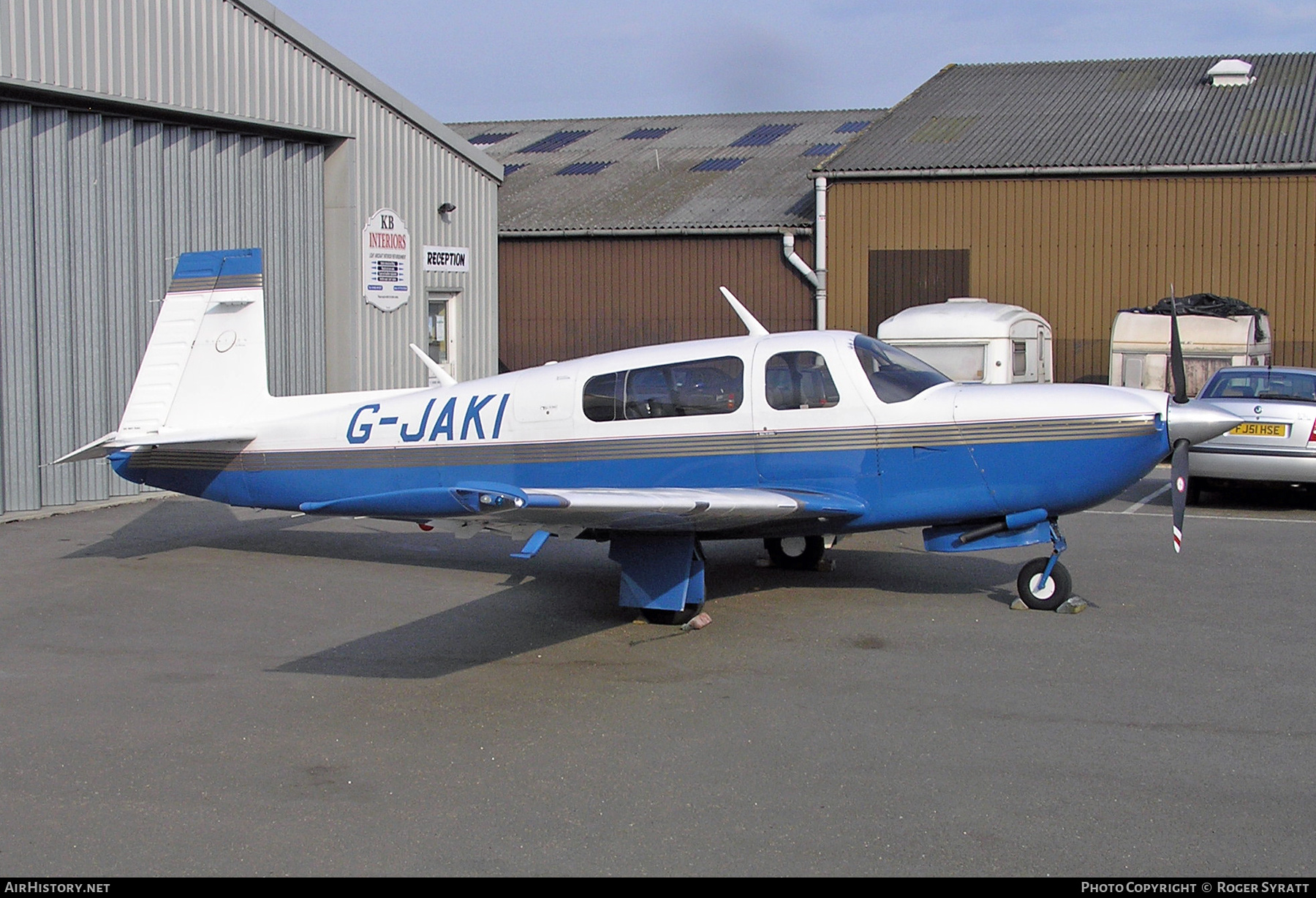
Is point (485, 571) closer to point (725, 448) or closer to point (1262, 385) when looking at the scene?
point (725, 448)

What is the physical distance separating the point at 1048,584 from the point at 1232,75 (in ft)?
60.1

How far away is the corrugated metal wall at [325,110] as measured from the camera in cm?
1212

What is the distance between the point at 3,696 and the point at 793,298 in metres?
17.1

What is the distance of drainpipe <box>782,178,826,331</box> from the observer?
2152 cm

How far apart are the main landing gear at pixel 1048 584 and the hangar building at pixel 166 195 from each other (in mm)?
9645

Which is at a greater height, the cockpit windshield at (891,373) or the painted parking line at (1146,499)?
the cockpit windshield at (891,373)

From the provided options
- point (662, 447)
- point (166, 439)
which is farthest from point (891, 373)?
point (166, 439)

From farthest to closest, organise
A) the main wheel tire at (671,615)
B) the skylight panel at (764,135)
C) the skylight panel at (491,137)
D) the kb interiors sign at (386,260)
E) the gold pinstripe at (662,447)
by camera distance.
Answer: the skylight panel at (491,137), the skylight panel at (764,135), the kb interiors sign at (386,260), the main wheel tire at (671,615), the gold pinstripe at (662,447)

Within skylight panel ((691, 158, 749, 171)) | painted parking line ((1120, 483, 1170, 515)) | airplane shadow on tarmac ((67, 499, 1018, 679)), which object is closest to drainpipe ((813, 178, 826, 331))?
skylight panel ((691, 158, 749, 171))

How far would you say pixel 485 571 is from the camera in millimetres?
10211

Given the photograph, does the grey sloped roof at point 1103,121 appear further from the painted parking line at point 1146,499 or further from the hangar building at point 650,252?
the painted parking line at point 1146,499

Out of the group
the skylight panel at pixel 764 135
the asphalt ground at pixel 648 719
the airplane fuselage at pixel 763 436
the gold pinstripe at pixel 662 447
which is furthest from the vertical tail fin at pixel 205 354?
the skylight panel at pixel 764 135

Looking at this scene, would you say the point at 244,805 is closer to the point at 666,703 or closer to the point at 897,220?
the point at 666,703

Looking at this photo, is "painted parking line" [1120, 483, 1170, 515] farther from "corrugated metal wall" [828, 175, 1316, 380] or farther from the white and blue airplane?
"corrugated metal wall" [828, 175, 1316, 380]
